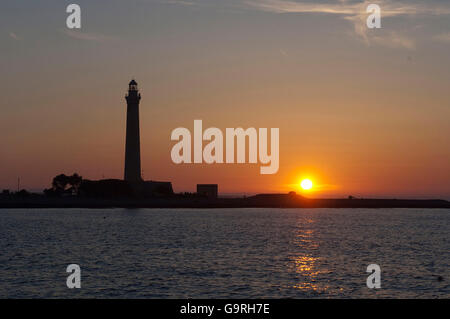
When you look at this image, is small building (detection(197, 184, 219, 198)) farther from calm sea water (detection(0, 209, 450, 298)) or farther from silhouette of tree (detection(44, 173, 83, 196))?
calm sea water (detection(0, 209, 450, 298))

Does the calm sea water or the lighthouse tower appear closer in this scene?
the calm sea water

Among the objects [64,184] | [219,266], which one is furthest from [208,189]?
[219,266]

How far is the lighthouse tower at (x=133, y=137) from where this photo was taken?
131 meters

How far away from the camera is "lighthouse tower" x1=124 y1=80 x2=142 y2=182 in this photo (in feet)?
430

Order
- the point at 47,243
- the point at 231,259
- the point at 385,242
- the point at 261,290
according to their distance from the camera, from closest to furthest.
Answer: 1. the point at 261,290
2. the point at 231,259
3. the point at 47,243
4. the point at 385,242

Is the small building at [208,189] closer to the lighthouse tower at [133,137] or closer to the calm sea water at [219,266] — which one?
the lighthouse tower at [133,137]

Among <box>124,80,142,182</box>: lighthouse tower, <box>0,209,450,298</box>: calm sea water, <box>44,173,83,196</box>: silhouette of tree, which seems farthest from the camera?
<box>44,173,83,196</box>: silhouette of tree

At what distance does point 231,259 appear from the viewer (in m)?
46.5

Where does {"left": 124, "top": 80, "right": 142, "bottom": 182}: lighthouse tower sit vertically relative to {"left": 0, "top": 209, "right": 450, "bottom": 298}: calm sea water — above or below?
above

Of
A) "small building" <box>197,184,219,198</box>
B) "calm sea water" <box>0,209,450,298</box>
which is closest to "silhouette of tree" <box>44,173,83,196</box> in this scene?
"small building" <box>197,184,219,198</box>

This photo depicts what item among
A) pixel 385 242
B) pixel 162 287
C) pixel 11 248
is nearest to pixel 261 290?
pixel 162 287
